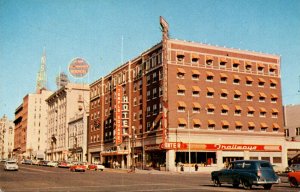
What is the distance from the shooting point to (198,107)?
7075cm

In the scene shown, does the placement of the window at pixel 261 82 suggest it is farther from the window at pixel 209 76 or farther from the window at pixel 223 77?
the window at pixel 209 76

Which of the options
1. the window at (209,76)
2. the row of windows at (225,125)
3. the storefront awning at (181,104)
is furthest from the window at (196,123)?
the window at (209,76)

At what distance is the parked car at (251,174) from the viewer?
81.7 ft

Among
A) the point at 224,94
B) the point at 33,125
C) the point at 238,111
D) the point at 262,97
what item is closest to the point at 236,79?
the point at 224,94

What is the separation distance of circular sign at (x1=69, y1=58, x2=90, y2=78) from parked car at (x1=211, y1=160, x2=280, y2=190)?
7737 centimetres

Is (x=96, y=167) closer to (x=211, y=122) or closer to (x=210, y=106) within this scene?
(x=211, y=122)

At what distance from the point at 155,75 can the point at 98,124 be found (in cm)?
2965

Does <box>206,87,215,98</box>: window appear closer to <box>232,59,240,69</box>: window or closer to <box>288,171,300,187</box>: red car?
<box>232,59,240,69</box>: window

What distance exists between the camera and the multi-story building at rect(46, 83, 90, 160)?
118250mm

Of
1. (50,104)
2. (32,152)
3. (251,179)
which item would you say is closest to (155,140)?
(251,179)

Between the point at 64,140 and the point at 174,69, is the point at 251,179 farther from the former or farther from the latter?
the point at 64,140

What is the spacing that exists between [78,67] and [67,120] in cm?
2951

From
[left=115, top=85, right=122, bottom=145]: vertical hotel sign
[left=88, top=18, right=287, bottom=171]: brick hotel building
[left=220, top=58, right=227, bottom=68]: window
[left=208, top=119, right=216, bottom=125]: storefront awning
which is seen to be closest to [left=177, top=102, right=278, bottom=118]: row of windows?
[left=88, top=18, right=287, bottom=171]: brick hotel building

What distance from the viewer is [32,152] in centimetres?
16950
